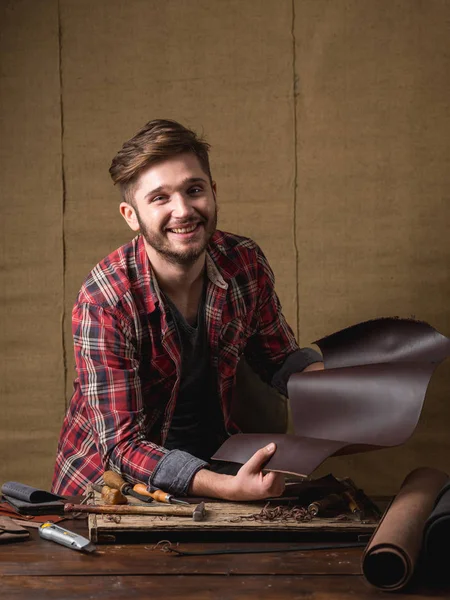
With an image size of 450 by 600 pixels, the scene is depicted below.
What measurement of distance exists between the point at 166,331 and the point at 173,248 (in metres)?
0.24

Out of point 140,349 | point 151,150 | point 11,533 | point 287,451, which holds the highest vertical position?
point 151,150

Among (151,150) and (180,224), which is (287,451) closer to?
(180,224)

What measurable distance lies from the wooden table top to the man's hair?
3.65ft

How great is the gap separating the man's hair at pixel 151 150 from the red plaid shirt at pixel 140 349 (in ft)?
0.68

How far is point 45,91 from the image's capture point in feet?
10.8

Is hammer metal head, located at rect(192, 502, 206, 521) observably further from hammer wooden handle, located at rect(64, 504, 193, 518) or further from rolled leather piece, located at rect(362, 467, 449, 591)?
rolled leather piece, located at rect(362, 467, 449, 591)

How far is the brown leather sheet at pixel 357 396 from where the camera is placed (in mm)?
1830

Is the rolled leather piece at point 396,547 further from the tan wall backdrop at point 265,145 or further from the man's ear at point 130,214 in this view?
the tan wall backdrop at point 265,145

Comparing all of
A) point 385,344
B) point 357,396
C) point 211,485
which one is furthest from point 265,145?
point 211,485

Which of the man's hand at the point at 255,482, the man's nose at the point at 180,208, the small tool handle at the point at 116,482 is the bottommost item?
the small tool handle at the point at 116,482

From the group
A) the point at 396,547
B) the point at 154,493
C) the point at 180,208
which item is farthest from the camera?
the point at 180,208

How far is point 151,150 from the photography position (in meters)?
2.36

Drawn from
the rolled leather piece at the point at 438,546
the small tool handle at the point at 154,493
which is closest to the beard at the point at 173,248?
the small tool handle at the point at 154,493

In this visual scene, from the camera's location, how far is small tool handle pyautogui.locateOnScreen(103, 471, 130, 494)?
1.91 meters
